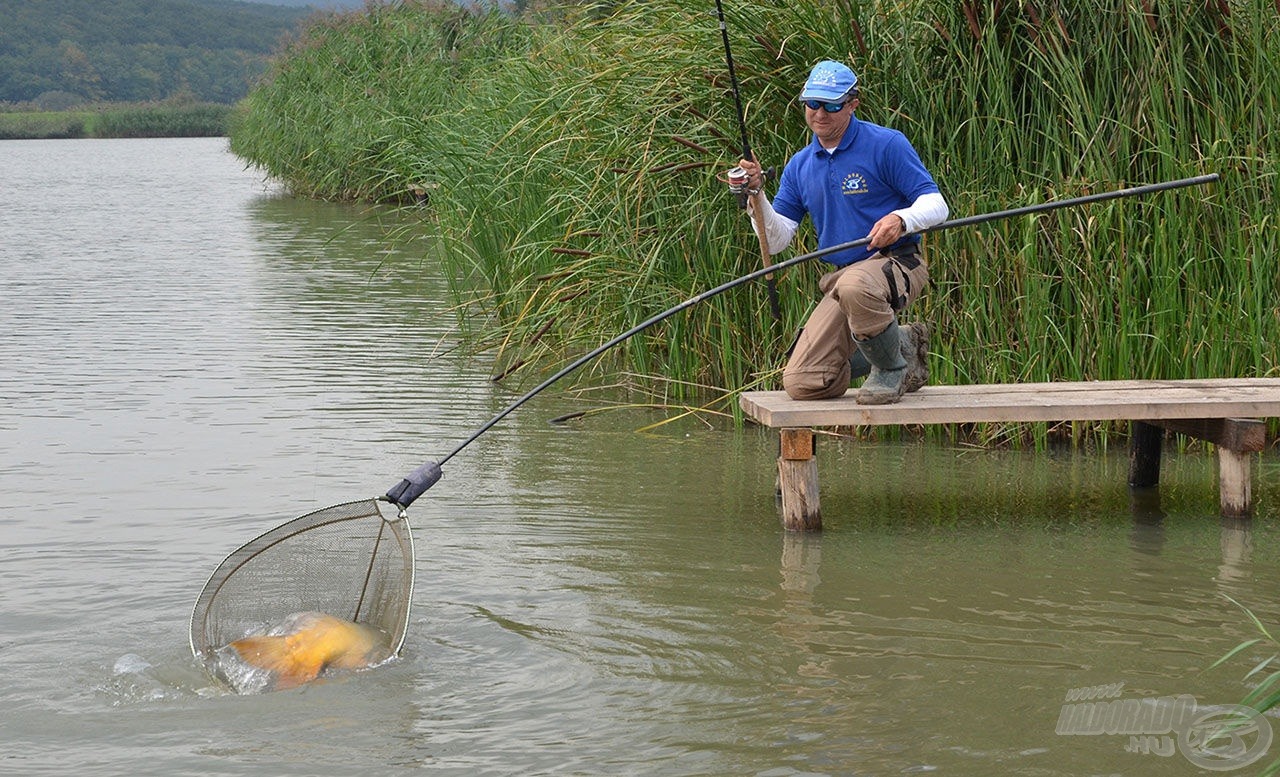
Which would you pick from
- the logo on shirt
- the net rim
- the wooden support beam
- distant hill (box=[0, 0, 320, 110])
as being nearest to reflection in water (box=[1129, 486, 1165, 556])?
the wooden support beam

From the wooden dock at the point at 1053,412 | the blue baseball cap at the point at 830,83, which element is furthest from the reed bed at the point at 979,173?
the blue baseball cap at the point at 830,83

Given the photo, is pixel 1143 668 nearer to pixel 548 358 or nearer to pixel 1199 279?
pixel 1199 279

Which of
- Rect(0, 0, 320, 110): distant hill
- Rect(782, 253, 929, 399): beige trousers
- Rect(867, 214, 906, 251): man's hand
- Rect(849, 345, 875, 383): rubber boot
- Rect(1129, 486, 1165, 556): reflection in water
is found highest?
Rect(0, 0, 320, 110): distant hill

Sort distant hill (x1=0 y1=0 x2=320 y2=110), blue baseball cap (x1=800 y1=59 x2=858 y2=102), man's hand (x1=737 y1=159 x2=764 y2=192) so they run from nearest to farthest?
blue baseball cap (x1=800 y1=59 x2=858 y2=102)
man's hand (x1=737 y1=159 x2=764 y2=192)
distant hill (x1=0 y1=0 x2=320 y2=110)

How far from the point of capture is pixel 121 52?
4377 inches

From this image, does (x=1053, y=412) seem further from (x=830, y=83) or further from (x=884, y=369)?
(x=830, y=83)

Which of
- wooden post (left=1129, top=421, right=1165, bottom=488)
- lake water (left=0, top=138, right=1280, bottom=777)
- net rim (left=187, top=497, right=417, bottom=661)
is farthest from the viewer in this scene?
wooden post (left=1129, top=421, right=1165, bottom=488)

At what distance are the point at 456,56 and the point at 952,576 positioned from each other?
15.8 meters

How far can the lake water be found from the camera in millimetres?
4090

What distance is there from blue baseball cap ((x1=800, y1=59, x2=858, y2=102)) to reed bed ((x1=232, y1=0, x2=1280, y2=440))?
3.80ft

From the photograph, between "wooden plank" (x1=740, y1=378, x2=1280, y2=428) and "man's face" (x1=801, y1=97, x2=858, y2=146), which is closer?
"wooden plank" (x1=740, y1=378, x2=1280, y2=428)

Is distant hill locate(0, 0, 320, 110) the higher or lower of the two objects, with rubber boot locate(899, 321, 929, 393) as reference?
higher

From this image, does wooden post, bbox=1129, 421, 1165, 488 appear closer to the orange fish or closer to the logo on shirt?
the logo on shirt

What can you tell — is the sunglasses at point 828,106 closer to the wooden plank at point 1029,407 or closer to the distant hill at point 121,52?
the wooden plank at point 1029,407
